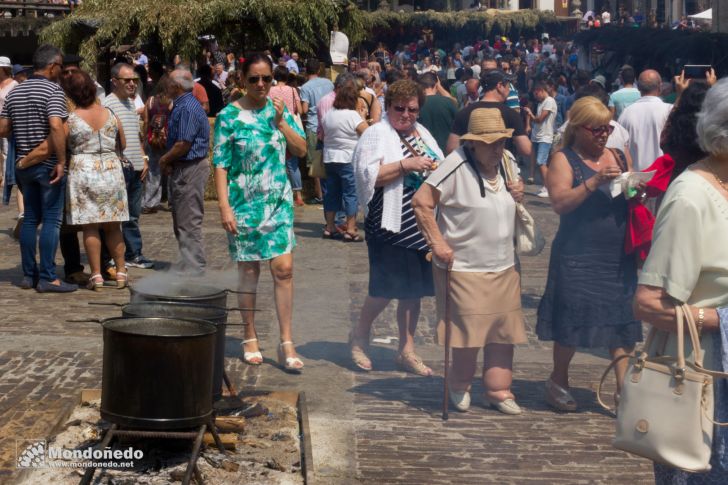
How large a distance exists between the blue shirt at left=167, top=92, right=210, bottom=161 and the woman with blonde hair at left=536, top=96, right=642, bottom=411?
411 cm

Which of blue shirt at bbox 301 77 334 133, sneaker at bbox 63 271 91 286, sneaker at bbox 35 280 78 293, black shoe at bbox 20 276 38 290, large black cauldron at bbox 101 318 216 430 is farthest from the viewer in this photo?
blue shirt at bbox 301 77 334 133

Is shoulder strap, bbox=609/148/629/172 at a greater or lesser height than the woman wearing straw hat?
greater

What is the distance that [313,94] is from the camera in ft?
48.0

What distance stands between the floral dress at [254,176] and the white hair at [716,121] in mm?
3794

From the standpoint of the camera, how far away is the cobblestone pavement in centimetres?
545

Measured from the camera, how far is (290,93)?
1361 centimetres

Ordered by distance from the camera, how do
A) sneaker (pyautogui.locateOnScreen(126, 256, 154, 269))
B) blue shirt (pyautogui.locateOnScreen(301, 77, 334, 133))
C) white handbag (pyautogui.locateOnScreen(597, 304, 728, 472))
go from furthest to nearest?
blue shirt (pyautogui.locateOnScreen(301, 77, 334, 133)), sneaker (pyautogui.locateOnScreen(126, 256, 154, 269)), white handbag (pyautogui.locateOnScreen(597, 304, 728, 472))

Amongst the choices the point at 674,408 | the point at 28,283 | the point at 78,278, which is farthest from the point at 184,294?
the point at 78,278

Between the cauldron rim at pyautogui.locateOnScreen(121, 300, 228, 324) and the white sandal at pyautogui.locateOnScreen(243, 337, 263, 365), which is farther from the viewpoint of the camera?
the white sandal at pyautogui.locateOnScreen(243, 337, 263, 365)

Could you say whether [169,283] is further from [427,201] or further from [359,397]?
[427,201]

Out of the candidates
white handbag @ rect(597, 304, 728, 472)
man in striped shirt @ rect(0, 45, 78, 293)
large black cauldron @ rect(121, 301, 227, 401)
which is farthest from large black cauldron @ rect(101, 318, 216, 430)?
man in striped shirt @ rect(0, 45, 78, 293)

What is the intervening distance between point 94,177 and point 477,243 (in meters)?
4.15

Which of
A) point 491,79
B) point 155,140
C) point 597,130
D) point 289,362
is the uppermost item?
point 491,79

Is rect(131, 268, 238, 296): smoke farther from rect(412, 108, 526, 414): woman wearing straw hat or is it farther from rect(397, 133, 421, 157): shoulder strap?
rect(397, 133, 421, 157): shoulder strap
